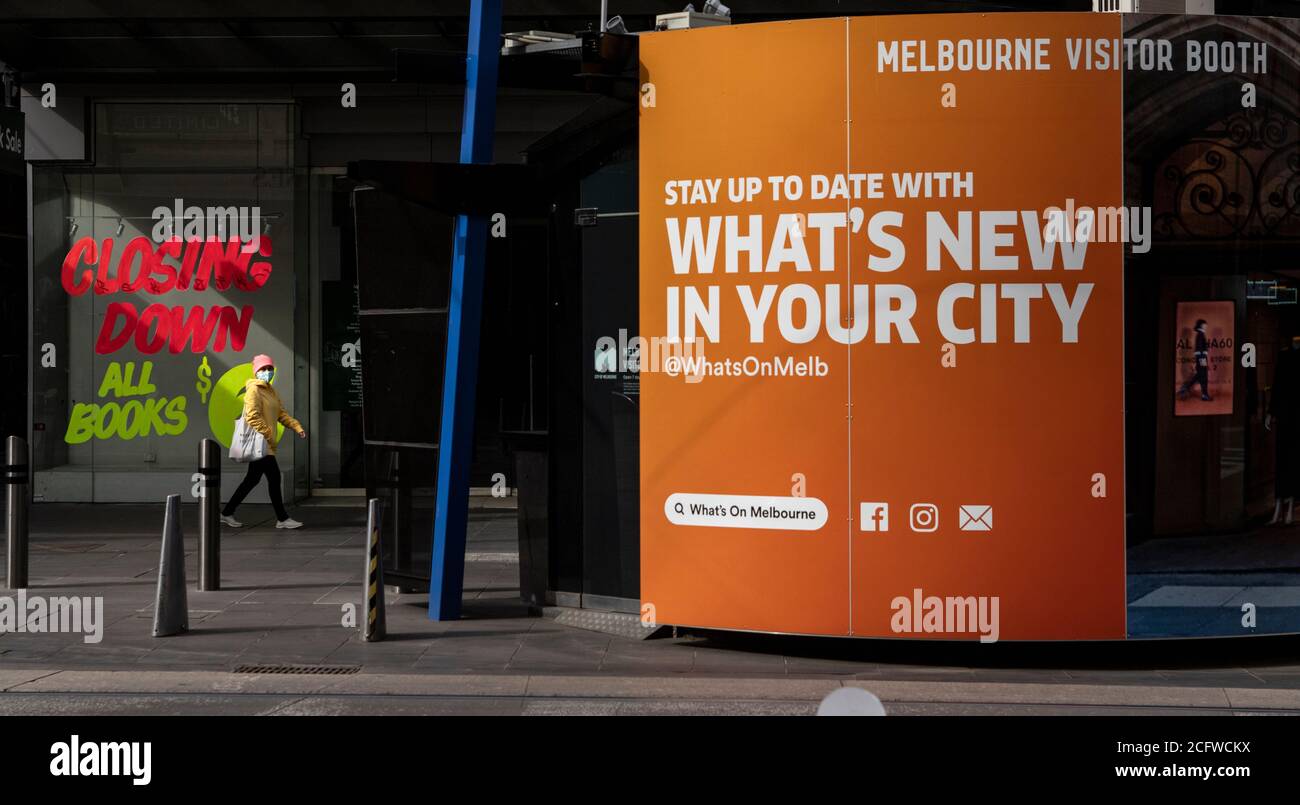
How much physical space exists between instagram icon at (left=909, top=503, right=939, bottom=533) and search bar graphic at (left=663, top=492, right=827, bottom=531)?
56 centimetres

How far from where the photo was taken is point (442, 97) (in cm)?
1767

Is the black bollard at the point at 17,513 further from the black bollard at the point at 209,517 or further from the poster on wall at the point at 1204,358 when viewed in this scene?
the poster on wall at the point at 1204,358

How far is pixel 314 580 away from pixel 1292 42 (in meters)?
→ 8.57

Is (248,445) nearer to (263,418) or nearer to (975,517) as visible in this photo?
(263,418)

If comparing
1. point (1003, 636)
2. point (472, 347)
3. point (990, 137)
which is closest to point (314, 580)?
point (472, 347)

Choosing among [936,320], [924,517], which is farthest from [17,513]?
[936,320]

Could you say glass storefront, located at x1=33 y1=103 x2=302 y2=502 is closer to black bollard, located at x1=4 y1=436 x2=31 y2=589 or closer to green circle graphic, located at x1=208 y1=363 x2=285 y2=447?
green circle graphic, located at x1=208 y1=363 x2=285 y2=447

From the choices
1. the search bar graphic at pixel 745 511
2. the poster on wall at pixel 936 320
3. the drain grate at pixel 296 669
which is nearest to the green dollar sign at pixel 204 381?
the drain grate at pixel 296 669

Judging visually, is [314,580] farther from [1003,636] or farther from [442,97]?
[442,97]

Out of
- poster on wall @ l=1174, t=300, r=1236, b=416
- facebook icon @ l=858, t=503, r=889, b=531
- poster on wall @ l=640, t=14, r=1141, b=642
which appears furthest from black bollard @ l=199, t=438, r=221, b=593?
poster on wall @ l=1174, t=300, r=1236, b=416

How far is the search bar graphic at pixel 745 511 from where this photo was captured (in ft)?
29.1

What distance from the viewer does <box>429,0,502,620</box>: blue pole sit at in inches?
388

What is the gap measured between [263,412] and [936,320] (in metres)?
8.34

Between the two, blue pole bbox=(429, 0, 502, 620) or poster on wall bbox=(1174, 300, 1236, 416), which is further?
blue pole bbox=(429, 0, 502, 620)
